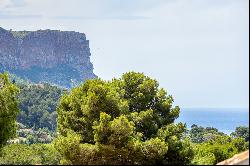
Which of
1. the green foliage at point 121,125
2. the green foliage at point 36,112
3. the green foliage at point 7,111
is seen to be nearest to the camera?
the green foliage at point 121,125

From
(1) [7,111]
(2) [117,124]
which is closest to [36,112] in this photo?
(1) [7,111]

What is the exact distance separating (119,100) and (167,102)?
2517 mm

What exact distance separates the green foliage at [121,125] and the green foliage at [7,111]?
2236 mm

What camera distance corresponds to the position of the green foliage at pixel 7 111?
76.7ft

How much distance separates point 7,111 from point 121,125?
706cm

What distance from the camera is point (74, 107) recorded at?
23.0m

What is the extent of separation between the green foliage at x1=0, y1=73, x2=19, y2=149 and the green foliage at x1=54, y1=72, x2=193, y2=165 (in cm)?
224

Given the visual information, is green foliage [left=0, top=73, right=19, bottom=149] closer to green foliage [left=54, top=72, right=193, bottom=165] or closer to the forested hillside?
the forested hillside

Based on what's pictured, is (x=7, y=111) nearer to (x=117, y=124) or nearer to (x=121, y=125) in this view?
(x=117, y=124)

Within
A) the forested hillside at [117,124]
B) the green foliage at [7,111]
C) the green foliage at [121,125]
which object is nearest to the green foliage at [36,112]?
the green foliage at [7,111]

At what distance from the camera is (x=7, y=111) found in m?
23.5

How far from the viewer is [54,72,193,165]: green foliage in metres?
19.0

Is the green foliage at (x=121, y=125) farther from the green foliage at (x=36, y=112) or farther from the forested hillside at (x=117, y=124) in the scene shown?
the green foliage at (x=36, y=112)

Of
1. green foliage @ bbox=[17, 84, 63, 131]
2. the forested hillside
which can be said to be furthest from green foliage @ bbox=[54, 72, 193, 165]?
green foliage @ bbox=[17, 84, 63, 131]
